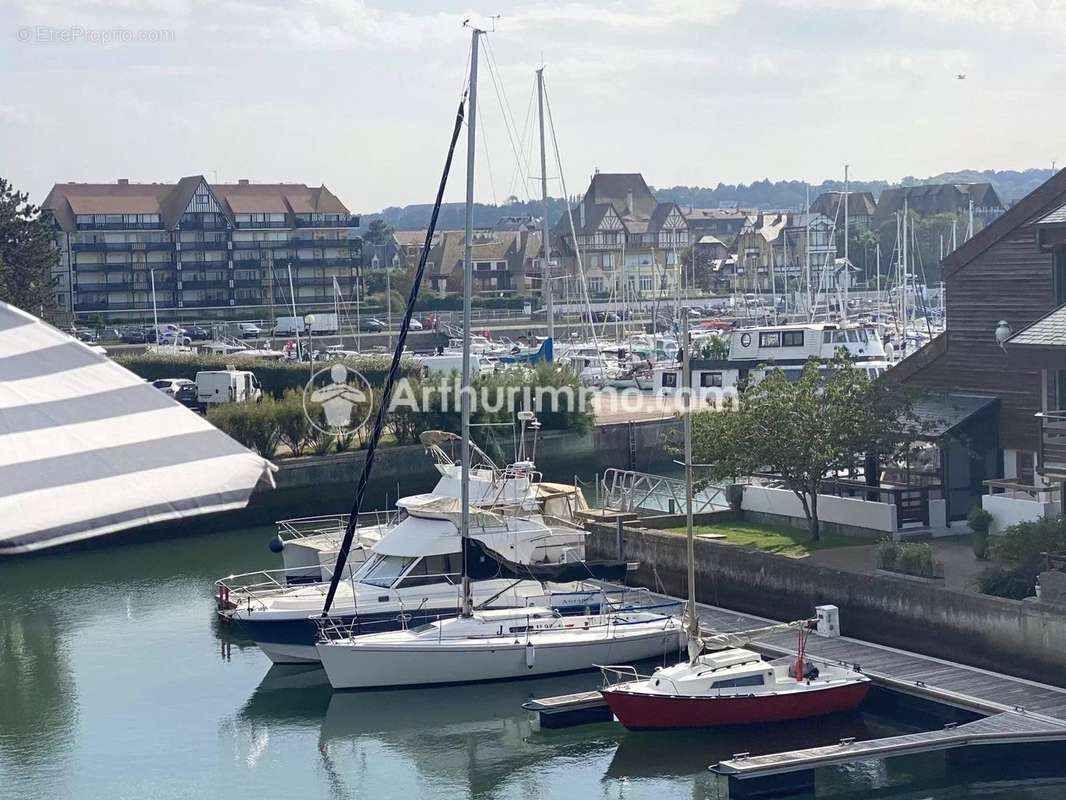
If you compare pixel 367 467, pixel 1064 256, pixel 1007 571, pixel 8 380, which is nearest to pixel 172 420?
pixel 8 380

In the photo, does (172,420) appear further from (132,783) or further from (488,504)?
(488,504)

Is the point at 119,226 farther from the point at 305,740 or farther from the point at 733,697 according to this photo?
the point at 733,697

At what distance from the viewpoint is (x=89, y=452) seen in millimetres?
2977

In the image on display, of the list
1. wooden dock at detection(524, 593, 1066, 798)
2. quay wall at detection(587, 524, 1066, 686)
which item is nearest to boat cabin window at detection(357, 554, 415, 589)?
wooden dock at detection(524, 593, 1066, 798)

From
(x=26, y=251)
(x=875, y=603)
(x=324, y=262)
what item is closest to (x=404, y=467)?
(x=875, y=603)

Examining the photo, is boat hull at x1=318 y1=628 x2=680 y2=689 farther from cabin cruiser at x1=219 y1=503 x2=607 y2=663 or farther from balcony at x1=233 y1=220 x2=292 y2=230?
balcony at x1=233 y1=220 x2=292 y2=230

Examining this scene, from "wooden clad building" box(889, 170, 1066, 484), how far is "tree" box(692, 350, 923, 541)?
186cm

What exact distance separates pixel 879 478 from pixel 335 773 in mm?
14060

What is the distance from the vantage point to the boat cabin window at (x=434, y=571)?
27.5 metres

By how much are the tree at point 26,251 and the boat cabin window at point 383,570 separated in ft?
160

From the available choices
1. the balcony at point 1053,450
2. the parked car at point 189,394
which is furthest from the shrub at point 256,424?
the balcony at point 1053,450

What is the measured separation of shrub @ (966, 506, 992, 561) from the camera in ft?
83.3

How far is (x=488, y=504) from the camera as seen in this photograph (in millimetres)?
29812

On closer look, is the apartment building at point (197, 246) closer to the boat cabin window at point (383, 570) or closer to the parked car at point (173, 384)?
the parked car at point (173, 384)
